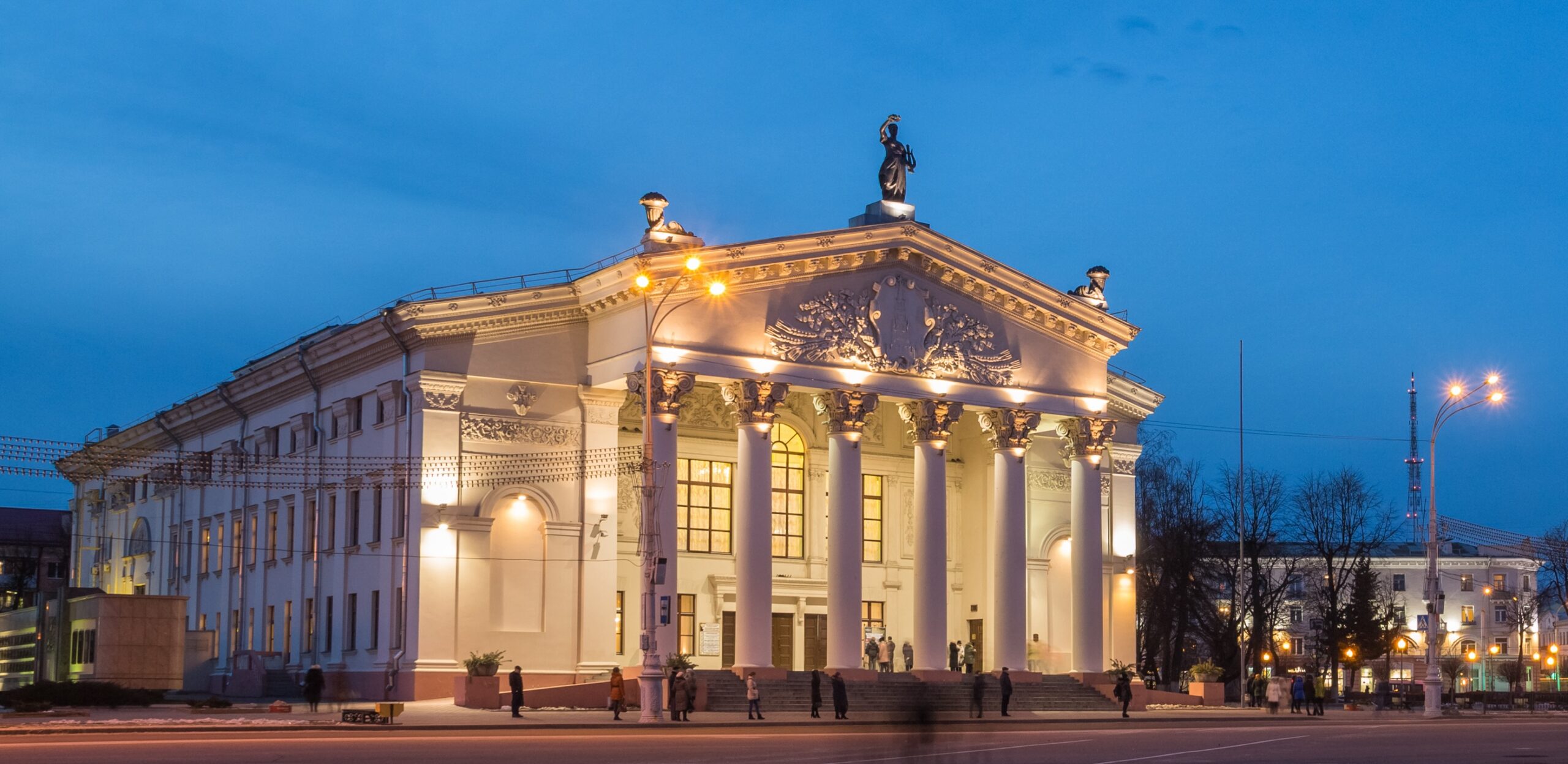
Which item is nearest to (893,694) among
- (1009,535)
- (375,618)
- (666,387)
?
(1009,535)

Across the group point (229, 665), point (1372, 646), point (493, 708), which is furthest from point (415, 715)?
point (1372, 646)

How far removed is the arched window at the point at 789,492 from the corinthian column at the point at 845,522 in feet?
15.8

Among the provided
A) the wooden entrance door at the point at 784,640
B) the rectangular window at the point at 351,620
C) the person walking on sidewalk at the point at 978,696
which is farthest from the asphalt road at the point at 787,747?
the rectangular window at the point at 351,620

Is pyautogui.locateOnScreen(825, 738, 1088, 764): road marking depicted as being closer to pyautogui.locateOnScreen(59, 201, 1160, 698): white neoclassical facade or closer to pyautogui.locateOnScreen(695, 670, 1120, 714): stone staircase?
pyautogui.locateOnScreen(695, 670, 1120, 714): stone staircase

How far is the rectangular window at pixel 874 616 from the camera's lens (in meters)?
52.7

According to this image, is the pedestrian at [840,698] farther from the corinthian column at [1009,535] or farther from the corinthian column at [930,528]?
the corinthian column at [1009,535]

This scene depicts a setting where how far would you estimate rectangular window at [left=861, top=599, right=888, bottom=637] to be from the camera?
5266cm

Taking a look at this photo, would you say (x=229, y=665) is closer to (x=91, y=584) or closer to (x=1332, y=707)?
(x=91, y=584)

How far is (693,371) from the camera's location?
44.0m

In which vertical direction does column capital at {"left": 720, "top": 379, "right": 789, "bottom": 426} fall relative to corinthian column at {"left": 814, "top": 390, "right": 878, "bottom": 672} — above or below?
above

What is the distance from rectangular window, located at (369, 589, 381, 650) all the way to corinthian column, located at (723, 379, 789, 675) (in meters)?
9.28

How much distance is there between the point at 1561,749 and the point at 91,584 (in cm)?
5697

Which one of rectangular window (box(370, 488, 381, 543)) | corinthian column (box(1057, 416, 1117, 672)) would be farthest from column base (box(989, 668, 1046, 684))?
rectangular window (box(370, 488, 381, 543))

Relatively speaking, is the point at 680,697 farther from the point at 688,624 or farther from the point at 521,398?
the point at 688,624
